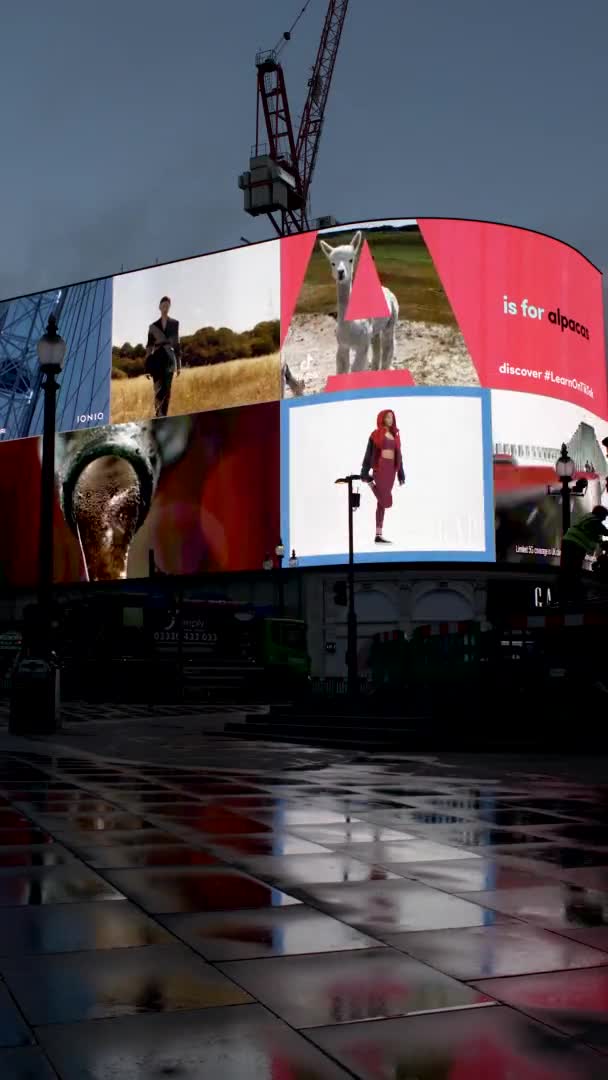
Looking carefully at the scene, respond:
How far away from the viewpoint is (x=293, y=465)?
217ft

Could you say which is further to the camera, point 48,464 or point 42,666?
point 42,666

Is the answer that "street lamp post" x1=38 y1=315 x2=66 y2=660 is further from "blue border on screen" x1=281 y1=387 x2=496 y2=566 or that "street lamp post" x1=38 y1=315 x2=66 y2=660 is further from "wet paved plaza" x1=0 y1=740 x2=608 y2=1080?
"blue border on screen" x1=281 y1=387 x2=496 y2=566

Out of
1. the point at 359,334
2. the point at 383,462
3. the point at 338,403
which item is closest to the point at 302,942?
the point at 383,462

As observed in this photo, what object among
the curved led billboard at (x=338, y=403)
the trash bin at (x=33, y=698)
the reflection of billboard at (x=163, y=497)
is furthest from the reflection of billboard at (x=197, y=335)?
the trash bin at (x=33, y=698)

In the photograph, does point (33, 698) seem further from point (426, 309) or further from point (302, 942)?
point (426, 309)

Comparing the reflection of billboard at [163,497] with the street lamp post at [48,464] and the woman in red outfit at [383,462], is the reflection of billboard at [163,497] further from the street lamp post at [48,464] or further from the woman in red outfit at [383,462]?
the street lamp post at [48,464]

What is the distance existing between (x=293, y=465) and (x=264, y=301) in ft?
36.1

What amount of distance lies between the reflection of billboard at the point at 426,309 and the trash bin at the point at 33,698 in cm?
4551

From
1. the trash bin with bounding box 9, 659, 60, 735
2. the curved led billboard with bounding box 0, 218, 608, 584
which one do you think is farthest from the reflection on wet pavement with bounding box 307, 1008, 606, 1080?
the curved led billboard with bounding box 0, 218, 608, 584

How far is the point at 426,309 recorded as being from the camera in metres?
65.2

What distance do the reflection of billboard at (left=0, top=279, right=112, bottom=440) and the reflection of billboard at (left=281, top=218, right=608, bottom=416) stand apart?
14.5m

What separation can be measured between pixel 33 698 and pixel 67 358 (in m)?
58.4

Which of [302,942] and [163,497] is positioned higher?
[163,497]

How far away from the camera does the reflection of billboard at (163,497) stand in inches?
2665
